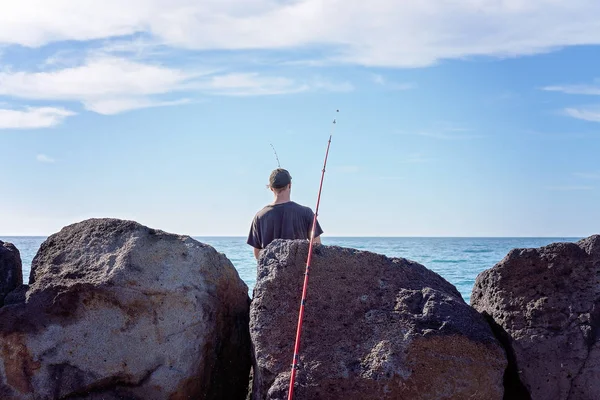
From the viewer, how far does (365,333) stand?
14.1 feet

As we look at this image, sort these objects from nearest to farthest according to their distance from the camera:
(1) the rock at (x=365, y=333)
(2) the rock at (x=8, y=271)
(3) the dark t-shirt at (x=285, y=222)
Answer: (1) the rock at (x=365, y=333) < (2) the rock at (x=8, y=271) < (3) the dark t-shirt at (x=285, y=222)

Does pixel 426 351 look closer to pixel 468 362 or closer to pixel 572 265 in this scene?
pixel 468 362

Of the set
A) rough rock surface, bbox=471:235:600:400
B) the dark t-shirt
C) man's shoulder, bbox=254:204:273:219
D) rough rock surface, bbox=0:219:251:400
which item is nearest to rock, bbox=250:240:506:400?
rough rock surface, bbox=471:235:600:400

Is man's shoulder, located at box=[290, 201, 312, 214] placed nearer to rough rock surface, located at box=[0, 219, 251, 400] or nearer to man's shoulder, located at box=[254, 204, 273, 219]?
man's shoulder, located at box=[254, 204, 273, 219]

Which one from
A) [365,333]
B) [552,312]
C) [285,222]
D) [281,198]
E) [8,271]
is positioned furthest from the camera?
[281,198]

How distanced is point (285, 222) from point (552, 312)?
2.40 meters

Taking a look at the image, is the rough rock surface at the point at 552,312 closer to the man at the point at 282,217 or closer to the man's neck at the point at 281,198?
the man at the point at 282,217

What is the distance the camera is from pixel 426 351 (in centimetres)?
418

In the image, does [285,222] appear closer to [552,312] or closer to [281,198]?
[281,198]

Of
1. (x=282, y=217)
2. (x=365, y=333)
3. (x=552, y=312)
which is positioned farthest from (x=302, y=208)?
(x=552, y=312)

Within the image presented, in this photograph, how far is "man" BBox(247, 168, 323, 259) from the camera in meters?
6.08

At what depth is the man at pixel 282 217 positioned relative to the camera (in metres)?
6.08

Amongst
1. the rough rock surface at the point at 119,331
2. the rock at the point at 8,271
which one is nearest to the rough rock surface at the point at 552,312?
the rough rock surface at the point at 119,331

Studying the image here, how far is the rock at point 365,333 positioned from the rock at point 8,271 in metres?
1.92
